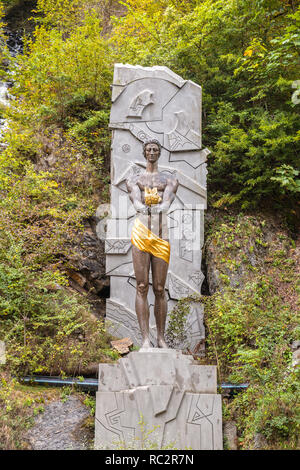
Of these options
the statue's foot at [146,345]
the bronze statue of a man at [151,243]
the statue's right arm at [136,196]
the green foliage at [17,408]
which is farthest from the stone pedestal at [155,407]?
the statue's right arm at [136,196]

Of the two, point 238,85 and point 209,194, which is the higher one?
point 238,85

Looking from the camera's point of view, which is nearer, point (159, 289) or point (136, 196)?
point (159, 289)

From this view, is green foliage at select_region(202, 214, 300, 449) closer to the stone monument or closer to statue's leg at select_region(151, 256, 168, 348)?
the stone monument

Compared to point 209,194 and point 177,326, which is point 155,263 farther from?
point 209,194

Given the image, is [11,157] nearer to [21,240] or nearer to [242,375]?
[21,240]

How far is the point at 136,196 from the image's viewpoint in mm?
5664

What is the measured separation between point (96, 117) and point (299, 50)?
433 cm

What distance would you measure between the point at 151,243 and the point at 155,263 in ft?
0.80

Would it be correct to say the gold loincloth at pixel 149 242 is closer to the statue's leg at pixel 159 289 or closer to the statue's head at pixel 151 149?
the statue's leg at pixel 159 289

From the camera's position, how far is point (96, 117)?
9.86 meters

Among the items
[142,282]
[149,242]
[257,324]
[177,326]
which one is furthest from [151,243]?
[257,324]

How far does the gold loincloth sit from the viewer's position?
545 cm

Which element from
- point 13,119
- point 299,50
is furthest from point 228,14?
point 13,119

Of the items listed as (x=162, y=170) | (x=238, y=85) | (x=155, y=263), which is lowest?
(x=155, y=263)
